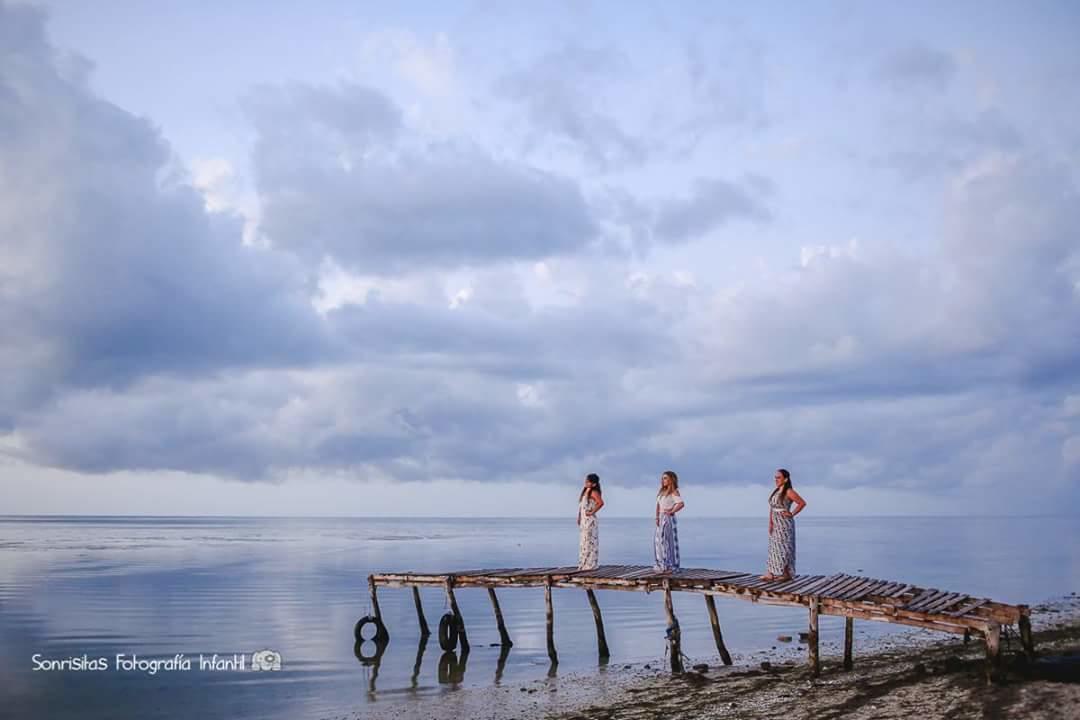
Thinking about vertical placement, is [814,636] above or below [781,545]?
below

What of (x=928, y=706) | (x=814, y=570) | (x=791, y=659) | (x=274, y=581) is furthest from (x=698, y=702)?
(x=814, y=570)

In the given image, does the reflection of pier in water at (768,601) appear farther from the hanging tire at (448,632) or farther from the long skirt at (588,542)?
the long skirt at (588,542)

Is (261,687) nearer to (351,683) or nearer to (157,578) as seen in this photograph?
(351,683)

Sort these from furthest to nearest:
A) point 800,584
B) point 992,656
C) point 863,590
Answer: point 800,584, point 863,590, point 992,656

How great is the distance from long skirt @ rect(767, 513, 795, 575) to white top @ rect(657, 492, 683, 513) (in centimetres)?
217

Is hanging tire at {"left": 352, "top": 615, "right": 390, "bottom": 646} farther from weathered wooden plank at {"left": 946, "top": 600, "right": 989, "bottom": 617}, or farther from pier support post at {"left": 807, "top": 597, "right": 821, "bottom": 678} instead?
weathered wooden plank at {"left": 946, "top": 600, "right": 989, "bottom": 617}

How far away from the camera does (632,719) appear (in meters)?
15.0

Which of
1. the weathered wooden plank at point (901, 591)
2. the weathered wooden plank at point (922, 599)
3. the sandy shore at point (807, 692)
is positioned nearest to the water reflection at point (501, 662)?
the sandy shore at point (807, 692)

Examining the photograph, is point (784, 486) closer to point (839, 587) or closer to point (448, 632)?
point (839, 587)

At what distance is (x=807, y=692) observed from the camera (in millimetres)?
16141

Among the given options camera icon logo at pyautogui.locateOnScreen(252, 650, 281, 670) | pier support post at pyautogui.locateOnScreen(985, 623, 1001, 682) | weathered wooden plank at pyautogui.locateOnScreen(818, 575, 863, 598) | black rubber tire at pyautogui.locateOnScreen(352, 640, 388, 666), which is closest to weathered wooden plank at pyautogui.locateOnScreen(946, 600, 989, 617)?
pier support post at pyautogui.locateOnScreen(985, 623, 1001, 682)

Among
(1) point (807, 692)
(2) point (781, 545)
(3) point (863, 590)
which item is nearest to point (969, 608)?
(3) point (863, 590)

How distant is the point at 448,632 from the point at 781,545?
994cm

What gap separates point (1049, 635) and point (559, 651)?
12728 millimetres
